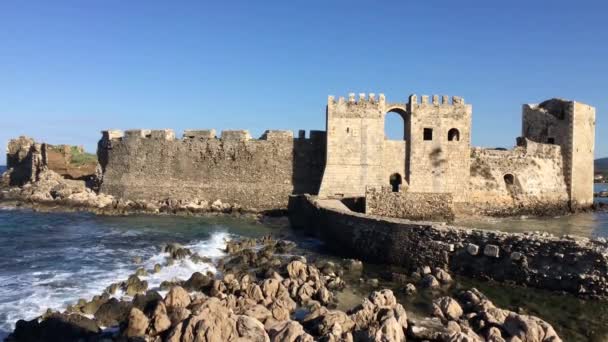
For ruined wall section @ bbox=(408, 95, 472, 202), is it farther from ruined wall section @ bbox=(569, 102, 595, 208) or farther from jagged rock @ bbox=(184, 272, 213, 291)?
jagged rock @ bbox=(184, 272, 213, 291)

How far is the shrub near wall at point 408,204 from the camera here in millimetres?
20359

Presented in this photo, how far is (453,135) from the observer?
24312 millimetres

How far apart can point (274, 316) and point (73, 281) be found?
20.5 ft

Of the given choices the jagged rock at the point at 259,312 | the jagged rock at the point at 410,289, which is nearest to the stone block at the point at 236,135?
the jagged rock at the point at 410,289

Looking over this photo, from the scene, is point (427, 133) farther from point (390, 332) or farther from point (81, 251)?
point (390, 332)

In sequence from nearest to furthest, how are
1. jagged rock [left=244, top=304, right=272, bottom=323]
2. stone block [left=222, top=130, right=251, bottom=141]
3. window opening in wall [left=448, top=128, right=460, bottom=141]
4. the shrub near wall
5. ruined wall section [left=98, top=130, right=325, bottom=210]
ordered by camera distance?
jagged rock [left=244, top=304, right=272, bottom=323]
the shrub near wall
window opening in wall [left=448, top=128, right=460, bottom=141]
ruined wall section [left=98, top=130, right=325, bottom=210]
stone block [left=222, top=130, right=251, bottom=141]

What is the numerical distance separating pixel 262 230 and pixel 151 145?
10.1 m

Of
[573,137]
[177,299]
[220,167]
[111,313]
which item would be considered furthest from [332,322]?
[573,137]

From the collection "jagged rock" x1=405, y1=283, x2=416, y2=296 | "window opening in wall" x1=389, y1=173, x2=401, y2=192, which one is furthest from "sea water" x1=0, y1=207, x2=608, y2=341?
"window opening in wall" x1=389, y1=173, x2=401, y2=192

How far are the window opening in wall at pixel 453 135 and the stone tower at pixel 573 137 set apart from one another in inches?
272

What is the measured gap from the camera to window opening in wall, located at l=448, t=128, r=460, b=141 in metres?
24.0

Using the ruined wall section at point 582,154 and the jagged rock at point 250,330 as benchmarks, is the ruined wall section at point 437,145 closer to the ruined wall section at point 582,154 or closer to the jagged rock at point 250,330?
the ruined wall section at point 582,154

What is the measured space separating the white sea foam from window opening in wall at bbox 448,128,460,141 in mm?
13405

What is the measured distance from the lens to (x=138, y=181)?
27234mm
